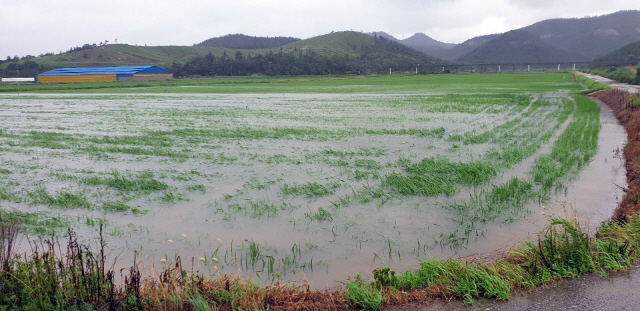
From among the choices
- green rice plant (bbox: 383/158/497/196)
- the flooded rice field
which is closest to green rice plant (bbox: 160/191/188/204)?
the flooded rice field

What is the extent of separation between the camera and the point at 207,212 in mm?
7895

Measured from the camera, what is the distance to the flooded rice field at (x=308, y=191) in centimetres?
632

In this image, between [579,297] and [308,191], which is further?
[308,191]

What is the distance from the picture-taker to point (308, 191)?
900 centimetres

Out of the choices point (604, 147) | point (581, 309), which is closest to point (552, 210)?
point (581, 309)

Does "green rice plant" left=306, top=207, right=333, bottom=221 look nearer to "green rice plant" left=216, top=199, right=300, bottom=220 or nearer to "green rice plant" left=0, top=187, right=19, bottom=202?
"green rice plant" left=216, top=199, right=300, bottom=220

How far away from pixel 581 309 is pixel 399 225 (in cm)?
313

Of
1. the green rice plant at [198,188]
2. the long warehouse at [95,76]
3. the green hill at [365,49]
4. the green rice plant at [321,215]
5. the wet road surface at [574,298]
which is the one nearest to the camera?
the wet road surface at [574,298]

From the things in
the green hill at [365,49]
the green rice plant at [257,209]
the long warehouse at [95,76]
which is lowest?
the green rice plant at [257,209]

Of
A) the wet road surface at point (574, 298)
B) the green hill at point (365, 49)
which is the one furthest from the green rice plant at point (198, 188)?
the green hill at point (365, 49)

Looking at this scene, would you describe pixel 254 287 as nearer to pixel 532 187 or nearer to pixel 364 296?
pixel 364 296

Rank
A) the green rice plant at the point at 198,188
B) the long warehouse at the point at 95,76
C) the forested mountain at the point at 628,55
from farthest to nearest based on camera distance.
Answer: the forested mountain at the point at 628,55 → the long warehouse at the point at 95,76 → the green rice plant at the point at 198,188

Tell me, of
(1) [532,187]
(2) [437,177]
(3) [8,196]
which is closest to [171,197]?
(3) [8,196]

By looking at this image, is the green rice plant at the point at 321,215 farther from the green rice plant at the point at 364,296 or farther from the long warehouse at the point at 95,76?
the long warehouse at the point at 95,76
